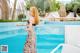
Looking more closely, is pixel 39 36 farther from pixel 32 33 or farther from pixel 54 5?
pixel 54 5

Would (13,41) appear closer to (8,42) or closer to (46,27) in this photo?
(8,42)

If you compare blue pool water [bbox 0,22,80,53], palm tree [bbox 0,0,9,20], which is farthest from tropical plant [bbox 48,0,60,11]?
palm tree [bbox 0,0,9,20]

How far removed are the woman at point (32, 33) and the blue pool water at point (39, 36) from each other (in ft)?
0.20

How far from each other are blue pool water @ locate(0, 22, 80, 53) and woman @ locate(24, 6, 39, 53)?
0.06m

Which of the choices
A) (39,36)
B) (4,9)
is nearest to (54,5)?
(39,36)

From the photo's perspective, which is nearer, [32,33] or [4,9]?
[32,33]

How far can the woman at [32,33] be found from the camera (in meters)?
3.85

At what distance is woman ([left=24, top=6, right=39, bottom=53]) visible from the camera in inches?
152

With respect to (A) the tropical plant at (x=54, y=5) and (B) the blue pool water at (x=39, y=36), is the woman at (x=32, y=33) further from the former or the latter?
(A) the tropical plant at (x=54, y=5)

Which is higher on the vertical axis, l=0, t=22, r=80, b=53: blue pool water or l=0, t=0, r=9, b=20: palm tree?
l=0, t=0, r=9, b=20: palm tree

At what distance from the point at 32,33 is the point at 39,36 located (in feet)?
0.40

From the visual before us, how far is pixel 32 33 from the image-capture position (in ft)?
12.9

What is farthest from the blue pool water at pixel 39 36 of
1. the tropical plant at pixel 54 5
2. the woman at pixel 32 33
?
the tropical plant at pixel 54 5

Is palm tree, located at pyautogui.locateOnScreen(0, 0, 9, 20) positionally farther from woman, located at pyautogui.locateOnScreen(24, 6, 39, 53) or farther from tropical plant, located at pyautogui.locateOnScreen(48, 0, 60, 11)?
tropical plant, located at pyautogui.locateOnScreen(48, 0, 60, 11)
